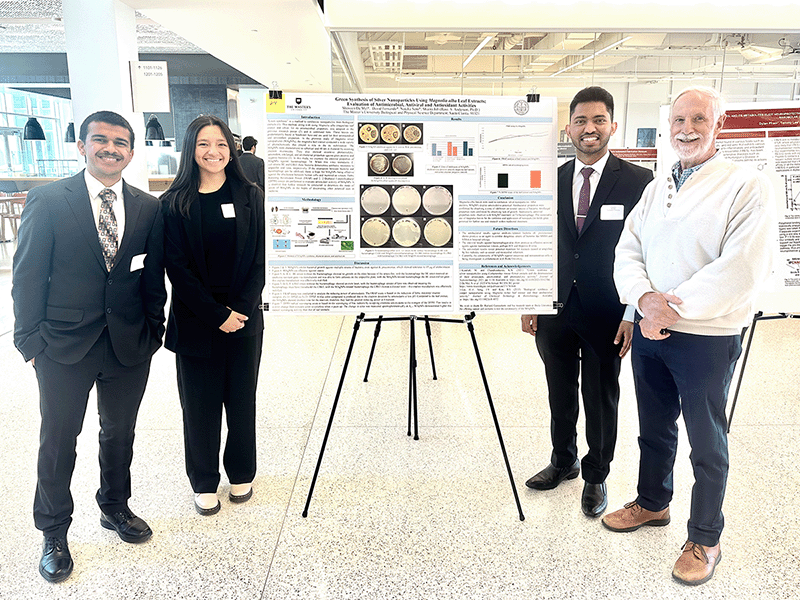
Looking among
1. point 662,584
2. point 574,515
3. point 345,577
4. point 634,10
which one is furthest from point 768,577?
point 634,10

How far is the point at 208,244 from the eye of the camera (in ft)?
7.35

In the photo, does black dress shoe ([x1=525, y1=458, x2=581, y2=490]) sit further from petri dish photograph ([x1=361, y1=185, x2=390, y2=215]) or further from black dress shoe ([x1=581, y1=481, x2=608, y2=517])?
petri dish photograph ([x1=361, y1=185, x2=390, y2=215])

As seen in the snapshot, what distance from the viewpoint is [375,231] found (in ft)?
7.39

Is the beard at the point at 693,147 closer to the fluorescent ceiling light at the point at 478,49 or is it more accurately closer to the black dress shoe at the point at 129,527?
the black dress shoe at the point at 129,527

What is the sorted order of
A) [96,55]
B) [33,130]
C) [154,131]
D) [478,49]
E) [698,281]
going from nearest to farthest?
[698,281] → [96,55] → [478,49] → [154,131] → [33,130]

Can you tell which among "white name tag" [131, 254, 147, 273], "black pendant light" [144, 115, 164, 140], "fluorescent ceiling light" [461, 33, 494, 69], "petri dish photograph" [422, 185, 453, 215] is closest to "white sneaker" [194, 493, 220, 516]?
"white name tag" [131, 254, 147, 273]

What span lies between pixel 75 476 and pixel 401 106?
226cm

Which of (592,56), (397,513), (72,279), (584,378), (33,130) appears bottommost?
(397,513)

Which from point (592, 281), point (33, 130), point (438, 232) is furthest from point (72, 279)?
point (33, 130)

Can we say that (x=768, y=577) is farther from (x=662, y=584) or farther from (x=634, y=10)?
(x=634, y=10)

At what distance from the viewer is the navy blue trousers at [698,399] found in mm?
1916

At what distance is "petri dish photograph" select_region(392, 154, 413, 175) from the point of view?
2.23m

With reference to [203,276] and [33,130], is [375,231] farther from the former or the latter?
[33,130]

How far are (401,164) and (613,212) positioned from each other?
0.86 metres
